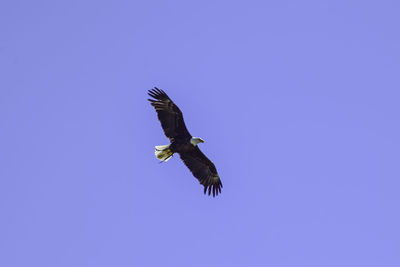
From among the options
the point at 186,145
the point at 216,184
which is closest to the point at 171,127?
the point at 186,145

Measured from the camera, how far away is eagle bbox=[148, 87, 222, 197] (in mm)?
28016

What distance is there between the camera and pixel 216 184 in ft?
96.0

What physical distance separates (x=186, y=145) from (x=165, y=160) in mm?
816

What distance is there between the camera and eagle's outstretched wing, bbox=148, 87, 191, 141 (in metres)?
28.0

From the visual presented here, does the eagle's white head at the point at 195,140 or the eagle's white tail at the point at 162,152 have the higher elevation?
the eagle's white head at the point at 195,140

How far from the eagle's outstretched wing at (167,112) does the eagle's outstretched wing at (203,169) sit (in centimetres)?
117

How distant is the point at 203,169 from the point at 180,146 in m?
1.30

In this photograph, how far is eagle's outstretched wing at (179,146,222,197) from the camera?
28922mm

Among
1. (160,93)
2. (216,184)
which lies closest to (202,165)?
(216,184)

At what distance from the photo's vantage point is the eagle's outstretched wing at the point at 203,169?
94.9 ft

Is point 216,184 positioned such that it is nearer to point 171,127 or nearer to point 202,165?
point 202,165

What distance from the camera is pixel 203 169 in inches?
1148

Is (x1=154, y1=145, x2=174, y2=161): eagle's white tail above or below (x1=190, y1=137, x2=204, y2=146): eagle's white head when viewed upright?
below

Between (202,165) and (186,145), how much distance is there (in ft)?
3.61
